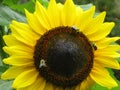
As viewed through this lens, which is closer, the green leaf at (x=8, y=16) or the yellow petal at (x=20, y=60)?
the yellow petal at (x=20, y=60)

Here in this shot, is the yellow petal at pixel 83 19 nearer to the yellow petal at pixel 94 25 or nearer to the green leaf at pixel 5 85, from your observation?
the yellow petal at pixel 94 25

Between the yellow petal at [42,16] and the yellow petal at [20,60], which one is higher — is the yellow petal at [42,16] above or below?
above

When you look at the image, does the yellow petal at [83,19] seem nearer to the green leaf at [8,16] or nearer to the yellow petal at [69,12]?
the yellow petal at [69,12]

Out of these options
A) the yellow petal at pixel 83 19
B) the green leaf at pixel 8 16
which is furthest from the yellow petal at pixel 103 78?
the green leaf at pixel 8 16

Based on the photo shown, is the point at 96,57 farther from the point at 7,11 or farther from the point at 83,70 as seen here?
the point at 7,11

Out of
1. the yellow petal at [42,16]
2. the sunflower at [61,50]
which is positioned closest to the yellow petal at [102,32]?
the sunflower at [61,50]

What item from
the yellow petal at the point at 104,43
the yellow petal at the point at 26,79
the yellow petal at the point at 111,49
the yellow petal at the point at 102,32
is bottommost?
the yellow petal at the point at 26,79

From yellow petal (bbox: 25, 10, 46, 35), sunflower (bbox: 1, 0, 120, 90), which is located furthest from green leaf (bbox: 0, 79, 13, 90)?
yellow petal (bbox: 25, 10, 46, 35)

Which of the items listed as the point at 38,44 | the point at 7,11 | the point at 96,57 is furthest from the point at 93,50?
the point at 7,11
